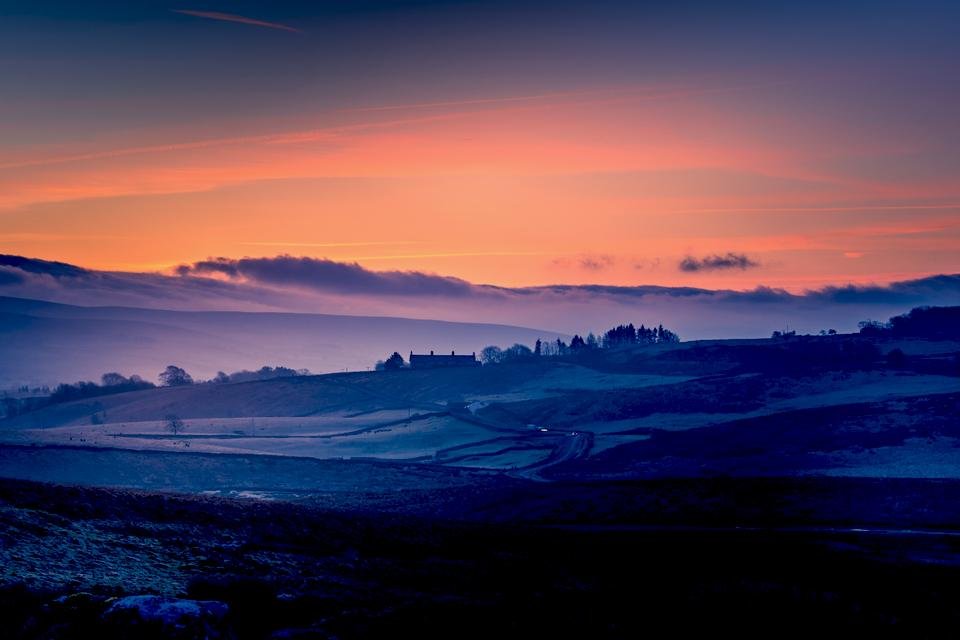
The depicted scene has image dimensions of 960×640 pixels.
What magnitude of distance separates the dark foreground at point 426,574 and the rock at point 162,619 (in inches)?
2.2

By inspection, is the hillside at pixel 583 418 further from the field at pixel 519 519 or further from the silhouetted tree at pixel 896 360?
the field at pixel 519 519

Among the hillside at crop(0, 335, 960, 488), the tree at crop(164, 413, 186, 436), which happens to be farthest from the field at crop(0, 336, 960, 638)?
the tree at crop(164, 413, 186, 436)

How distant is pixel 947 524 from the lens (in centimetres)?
5706

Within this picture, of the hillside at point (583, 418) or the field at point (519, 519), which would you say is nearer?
the field at point (519, 519)

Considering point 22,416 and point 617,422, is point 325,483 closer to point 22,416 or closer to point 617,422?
point 617,422

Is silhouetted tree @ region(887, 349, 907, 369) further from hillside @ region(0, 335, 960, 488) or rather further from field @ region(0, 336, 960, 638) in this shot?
field @ region(0, 336, 960, 638)

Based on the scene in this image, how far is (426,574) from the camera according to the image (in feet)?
138

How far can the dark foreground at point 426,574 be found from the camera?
33156 millimetres

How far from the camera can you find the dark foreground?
109 feet

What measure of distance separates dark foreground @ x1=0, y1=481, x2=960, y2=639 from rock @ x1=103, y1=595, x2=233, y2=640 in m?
0.06

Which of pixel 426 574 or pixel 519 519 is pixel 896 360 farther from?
pixel 426 574

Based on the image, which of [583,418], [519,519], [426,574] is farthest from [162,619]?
[583,418]

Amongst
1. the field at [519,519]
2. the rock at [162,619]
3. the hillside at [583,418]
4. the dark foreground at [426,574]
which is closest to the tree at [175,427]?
the hillside at [583,418]

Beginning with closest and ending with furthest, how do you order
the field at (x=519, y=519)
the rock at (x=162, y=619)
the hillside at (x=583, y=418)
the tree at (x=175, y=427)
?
the rock at (x=162, y=619) → the field at (x=519, y=519) → the hillside at (x=583, y=418) → the tree at (x=175, y=427)
